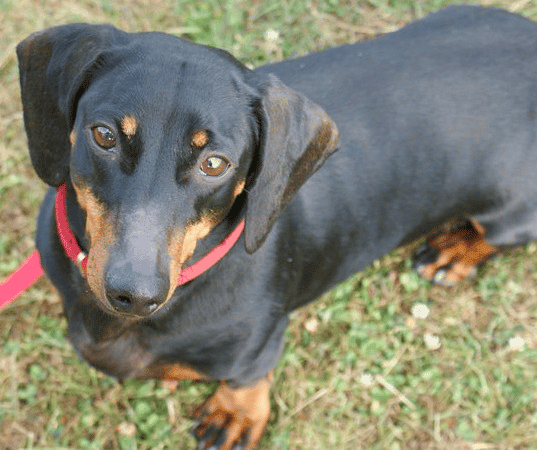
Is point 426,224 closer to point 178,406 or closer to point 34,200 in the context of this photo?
point 178,406

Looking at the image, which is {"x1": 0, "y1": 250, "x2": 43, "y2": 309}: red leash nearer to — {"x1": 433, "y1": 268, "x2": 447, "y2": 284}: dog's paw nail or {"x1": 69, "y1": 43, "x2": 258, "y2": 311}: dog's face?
{"x1": 69, "y1": 43, "x2": 258, "y2": 311}: dog's face

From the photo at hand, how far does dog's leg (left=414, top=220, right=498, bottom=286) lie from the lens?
4.28m

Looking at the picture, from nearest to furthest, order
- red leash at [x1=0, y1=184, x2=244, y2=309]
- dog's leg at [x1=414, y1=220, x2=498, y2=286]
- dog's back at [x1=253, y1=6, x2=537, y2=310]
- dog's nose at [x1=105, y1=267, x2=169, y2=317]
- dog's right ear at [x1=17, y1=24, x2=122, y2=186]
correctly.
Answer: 1. dog's nose at [x1=105, y1=267, x2=169, y2=317]
2. dog's right ear at [x1=17, y1=24, x2=122, y2=186]
3. red leash at [x1=0, y1=184, x2=244, y2=309]
4. dog's back at [x1=253, y1=6, x2=537, y2=310]
5. dog's leg at [x1=414, y1=220, x2=498, y2=286]

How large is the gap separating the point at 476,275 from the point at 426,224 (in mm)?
848

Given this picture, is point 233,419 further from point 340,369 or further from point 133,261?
point 133,261

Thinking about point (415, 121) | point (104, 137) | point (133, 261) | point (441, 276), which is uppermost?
point (104, 137)

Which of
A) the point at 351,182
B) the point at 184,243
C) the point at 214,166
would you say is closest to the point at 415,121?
the point at 351,182

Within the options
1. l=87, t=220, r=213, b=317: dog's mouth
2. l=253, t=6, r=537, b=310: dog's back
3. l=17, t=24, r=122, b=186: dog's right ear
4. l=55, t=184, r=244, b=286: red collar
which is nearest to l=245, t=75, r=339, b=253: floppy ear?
l=55, t=184, r=244, b=286: red collar

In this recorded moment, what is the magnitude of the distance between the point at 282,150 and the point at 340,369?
6.66ft

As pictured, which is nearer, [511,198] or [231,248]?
[231,248]

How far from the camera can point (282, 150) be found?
251 centimetres

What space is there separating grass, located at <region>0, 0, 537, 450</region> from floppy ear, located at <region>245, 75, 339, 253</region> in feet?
5.53

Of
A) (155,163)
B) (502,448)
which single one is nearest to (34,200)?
(155,163)

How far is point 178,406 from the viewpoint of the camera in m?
3.92
